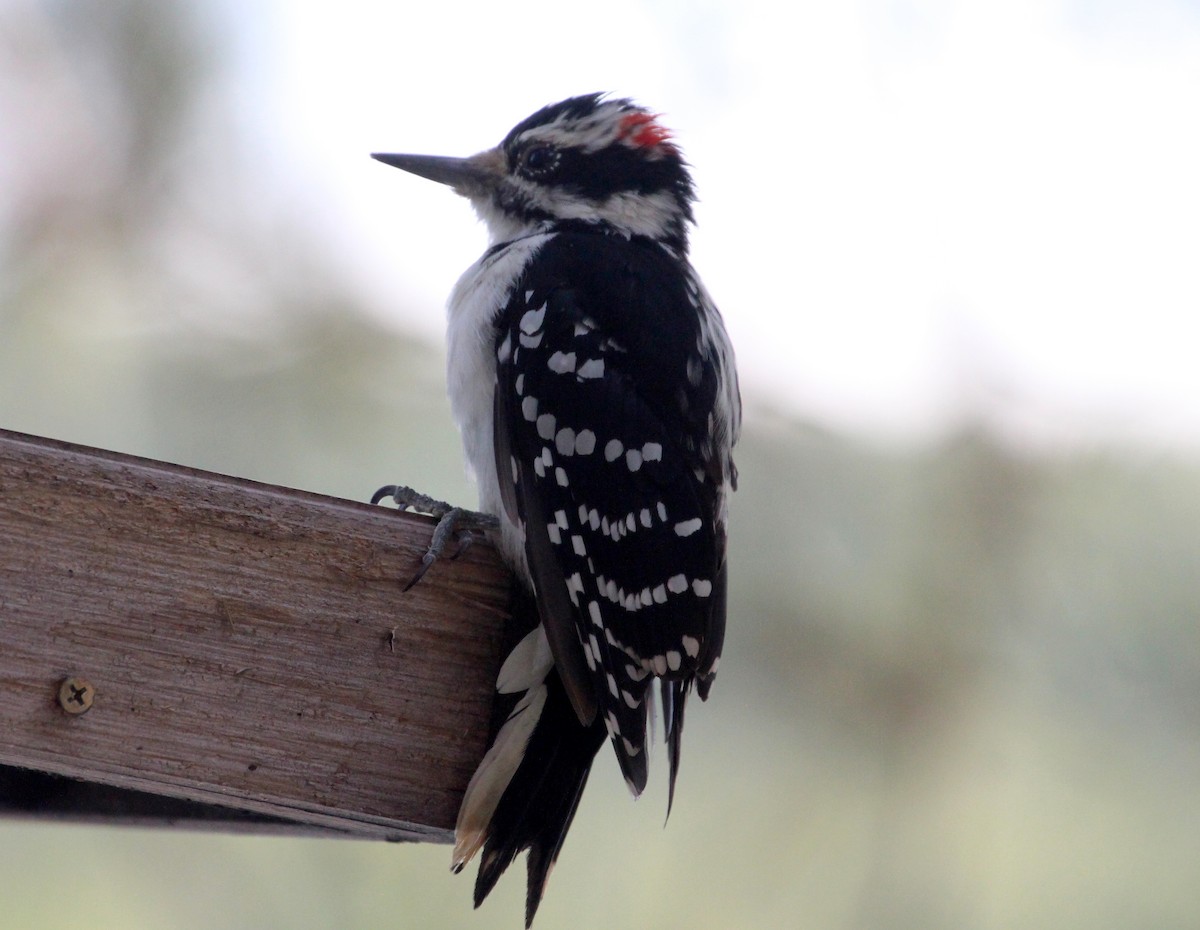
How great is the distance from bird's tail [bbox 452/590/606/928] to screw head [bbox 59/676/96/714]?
1.73 ft

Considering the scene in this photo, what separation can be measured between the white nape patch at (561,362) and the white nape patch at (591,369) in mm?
17

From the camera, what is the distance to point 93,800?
2080mm

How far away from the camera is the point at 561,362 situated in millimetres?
2107

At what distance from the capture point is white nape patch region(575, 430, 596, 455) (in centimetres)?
203

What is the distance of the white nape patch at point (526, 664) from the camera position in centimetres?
174

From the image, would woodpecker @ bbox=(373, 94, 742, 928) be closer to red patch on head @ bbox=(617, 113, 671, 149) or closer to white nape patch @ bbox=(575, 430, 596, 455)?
white nape patch @ bbox=(575, 430, 596, 455)

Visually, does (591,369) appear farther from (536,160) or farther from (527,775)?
(536,160)

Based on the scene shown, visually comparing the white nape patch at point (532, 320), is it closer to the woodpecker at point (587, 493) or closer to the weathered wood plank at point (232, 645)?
the woodpecker at point (587, 493)

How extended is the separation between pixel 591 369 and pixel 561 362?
0.19 feet

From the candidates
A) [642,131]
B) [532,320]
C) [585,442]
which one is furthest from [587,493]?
[642,131]

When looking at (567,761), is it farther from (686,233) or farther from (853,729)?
(853,729)

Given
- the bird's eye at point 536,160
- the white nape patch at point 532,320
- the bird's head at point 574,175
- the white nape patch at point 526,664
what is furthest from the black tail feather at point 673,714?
the bird's eye at point 536,160

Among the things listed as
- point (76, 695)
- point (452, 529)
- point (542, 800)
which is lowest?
point (542, 800)

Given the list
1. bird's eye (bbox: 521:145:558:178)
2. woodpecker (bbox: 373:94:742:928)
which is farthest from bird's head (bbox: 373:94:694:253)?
woodpecker (bbox: 373:94:742:928)
